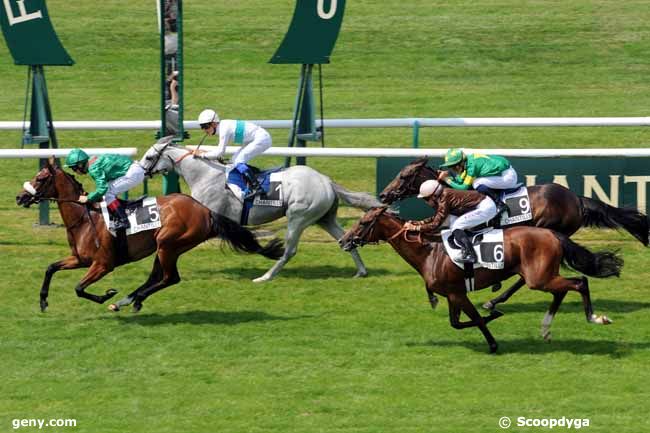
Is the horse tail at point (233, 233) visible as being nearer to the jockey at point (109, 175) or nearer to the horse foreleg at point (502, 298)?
the jockey at point (109, 175)

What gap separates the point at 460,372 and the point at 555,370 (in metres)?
0.76

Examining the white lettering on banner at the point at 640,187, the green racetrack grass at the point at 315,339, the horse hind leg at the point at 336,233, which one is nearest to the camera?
the green racetrack grass at the point at 315,339

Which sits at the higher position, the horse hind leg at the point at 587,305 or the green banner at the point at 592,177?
the green banner at the point at 592,177

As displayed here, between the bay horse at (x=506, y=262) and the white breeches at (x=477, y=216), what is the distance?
26 cm

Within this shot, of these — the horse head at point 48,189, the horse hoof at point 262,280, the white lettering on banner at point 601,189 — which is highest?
the horse head at point 48,189

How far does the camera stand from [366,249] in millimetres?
15031

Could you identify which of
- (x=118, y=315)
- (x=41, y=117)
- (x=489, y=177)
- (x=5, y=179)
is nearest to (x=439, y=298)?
(x=489, y=177)

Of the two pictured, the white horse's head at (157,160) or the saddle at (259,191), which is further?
the white horse's head at (157,160)

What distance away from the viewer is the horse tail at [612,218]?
12.3 meters

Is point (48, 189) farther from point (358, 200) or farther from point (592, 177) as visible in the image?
point (592, 177)

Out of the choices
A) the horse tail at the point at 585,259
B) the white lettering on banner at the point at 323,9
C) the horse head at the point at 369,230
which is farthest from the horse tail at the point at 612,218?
the white lettering on banner at the point at 323,9

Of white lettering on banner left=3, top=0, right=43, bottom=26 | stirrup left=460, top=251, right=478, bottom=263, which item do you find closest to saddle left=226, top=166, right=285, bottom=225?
stirrup left=460, top=251, right=478, bottom=263

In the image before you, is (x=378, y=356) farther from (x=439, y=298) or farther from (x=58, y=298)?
(x=58, y=298)

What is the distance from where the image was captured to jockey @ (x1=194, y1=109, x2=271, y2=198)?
43.3 ft
